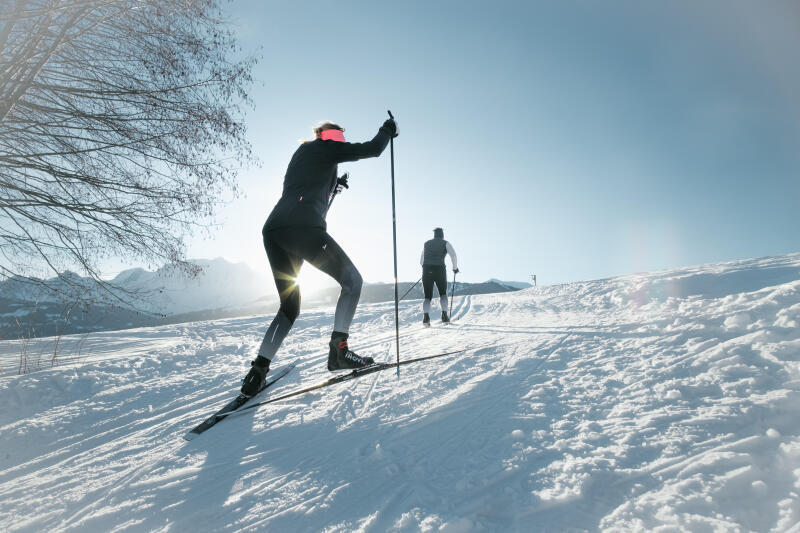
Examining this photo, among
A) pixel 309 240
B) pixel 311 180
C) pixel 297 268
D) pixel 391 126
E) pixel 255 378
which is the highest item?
pixel 391 126

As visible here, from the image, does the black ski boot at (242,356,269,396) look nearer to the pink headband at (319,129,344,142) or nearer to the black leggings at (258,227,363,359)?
the black leggings at (258,227,363,359)

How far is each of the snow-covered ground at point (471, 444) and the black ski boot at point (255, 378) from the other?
1.01ft

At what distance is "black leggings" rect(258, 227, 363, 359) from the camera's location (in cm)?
274

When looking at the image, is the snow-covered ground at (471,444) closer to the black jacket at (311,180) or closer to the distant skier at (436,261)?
the black jacket at (311,180)

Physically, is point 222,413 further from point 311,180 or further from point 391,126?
point 391,126

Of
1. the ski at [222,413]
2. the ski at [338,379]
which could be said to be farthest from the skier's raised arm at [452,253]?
the ski at [222,413]

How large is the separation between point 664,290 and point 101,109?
342 inches

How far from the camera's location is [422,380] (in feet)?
8.44

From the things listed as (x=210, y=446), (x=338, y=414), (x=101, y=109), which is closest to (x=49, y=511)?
(x=210, y=446)

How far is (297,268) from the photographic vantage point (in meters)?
2.99

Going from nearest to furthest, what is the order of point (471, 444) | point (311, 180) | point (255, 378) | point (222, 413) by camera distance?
1. point (471, 444)
2. point (222, 413)
3. point (255, 378)
4. point (311, 180)

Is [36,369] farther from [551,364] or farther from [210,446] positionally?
[551,364]

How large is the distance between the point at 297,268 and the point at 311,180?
0.78 meters

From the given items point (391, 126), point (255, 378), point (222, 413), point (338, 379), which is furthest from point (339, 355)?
point (391, 126)
